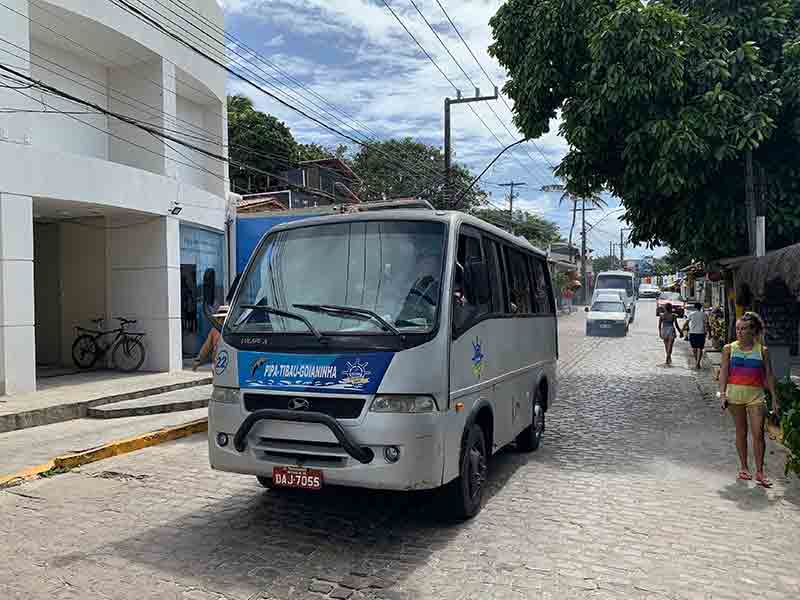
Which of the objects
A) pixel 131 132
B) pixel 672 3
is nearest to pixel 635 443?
pixel 672 3

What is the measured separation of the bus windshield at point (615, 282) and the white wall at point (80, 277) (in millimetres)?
33265

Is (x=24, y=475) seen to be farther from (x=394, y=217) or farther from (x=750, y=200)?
(x=750, y=200)

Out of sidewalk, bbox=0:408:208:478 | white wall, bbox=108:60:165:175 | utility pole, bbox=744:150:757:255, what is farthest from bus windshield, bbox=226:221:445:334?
white wall, bbox=108:60:165:175

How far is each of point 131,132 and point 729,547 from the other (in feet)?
45.5

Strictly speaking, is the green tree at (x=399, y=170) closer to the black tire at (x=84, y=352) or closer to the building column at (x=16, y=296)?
the black tire at (x=84, y=352)

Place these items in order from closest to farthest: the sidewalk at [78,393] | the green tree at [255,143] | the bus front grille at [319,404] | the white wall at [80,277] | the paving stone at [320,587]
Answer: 1. the paving stone at [320,587]
2. the bus front grille at [319,404]
3. the sidewalk at [78,393]
4. the white wall at [80,277]
5. the green tree at [255,143]

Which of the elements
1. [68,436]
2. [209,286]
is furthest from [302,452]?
[209,286]

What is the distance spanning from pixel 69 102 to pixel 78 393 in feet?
19.6

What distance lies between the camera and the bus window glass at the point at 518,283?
7.13 metres

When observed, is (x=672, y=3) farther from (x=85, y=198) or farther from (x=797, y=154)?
(x=85, y=198)

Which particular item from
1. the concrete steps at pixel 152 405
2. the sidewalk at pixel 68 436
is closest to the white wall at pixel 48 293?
the concrete steps at pixel 152 405

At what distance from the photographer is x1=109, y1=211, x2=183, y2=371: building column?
14.7m

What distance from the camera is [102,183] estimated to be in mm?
12750

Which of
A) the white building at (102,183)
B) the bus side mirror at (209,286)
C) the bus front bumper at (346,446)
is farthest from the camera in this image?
the bus side mirror at (209,286)
